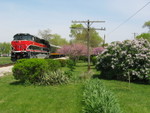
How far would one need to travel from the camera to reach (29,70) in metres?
9.74

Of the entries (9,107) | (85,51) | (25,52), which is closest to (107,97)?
(9,107)

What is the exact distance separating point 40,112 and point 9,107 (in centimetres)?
122

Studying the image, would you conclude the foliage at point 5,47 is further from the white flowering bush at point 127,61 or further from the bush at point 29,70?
the bush at point 29,70

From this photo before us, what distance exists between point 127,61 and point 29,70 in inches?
256

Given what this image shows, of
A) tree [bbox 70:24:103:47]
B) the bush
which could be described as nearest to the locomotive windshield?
the bush

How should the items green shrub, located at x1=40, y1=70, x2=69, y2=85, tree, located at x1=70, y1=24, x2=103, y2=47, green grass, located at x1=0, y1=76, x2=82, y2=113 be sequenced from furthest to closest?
tree, located at x1=70, y1=24, x2=103, y2=47 < green shrub, located at x1=40, y1=70, x2=69, y2=85 < green grass, located at x1=0, y1=76, x2=82, y2=113

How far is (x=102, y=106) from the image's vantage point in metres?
4.39

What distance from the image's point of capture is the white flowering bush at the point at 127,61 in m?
11.5

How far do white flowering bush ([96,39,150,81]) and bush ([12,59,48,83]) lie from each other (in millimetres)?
5185

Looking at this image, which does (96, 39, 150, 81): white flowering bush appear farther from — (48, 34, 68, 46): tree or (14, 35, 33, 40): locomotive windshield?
(48, 34, 68, 46): tree

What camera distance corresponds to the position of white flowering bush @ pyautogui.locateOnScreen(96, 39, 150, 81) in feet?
37.7

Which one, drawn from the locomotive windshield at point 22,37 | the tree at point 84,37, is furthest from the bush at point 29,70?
the tree at point 84,37

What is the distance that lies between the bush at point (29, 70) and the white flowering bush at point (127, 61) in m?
5.19

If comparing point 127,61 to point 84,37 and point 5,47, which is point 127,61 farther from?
point 5,47
